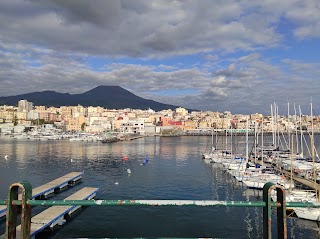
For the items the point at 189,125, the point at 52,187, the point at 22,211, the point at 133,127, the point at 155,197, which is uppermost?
the point at 189,125

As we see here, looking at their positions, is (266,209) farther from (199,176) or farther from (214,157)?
(214,157)

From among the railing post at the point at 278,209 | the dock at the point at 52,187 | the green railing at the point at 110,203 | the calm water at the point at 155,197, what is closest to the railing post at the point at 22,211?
the green railing at the point at 110,203

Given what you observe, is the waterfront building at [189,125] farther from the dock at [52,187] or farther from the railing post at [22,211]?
the railing post at [22,211]

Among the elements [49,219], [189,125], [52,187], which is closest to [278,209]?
[49,219]

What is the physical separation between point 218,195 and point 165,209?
6080 mm

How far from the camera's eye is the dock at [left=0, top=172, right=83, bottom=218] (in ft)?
63.4

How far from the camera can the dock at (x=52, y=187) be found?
19.3m

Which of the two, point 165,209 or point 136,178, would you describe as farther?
point 136,178

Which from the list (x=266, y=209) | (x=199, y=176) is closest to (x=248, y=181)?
(x=199, y=176)

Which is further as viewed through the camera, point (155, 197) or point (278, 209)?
point (155, 197)

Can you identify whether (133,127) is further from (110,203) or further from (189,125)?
(110,203)

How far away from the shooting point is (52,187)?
867 inches

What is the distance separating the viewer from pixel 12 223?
2537mm

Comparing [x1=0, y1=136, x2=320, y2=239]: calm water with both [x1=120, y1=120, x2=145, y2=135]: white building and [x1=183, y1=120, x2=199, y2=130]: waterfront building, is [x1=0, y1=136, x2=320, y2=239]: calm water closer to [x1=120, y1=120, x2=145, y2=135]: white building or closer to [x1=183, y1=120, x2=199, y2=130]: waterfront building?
[x1=120, y1=120, x2=145, y2=135]: white building
